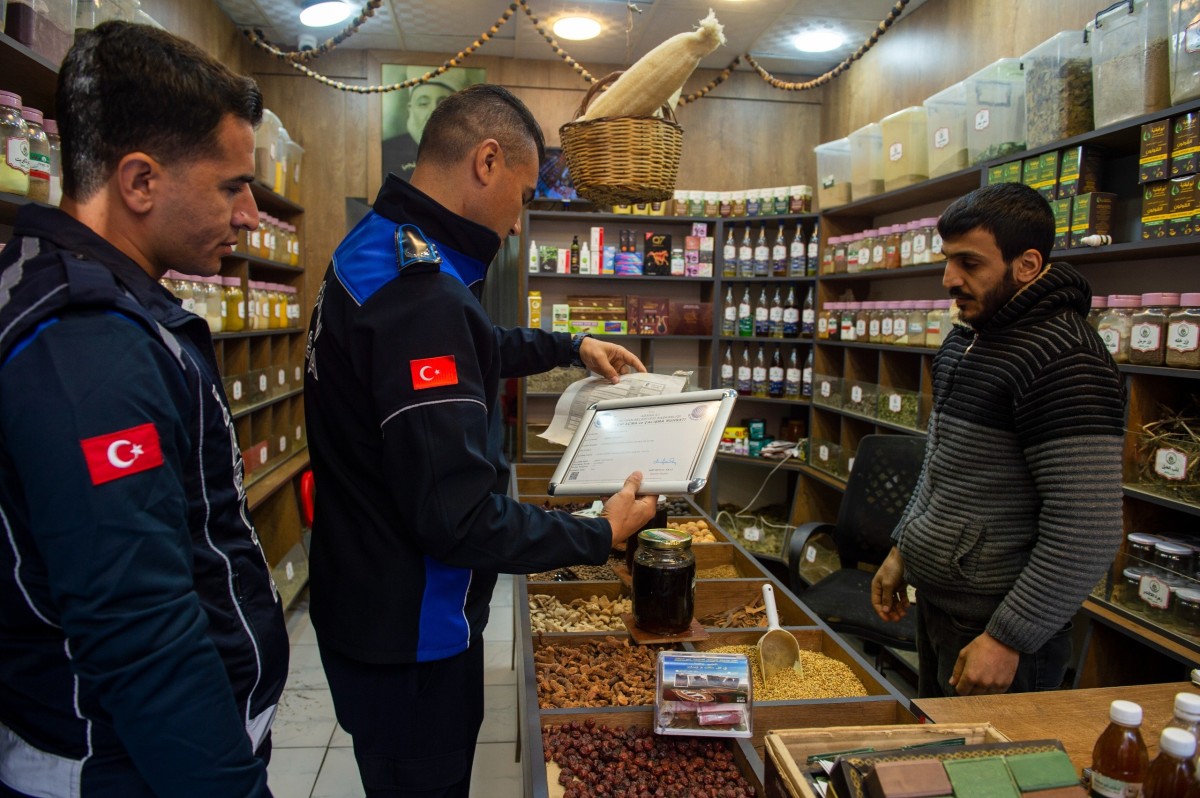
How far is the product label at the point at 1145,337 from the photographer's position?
93.3 inches

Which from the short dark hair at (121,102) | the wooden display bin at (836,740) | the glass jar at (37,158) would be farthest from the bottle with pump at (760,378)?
the short dark hair at (121,102)

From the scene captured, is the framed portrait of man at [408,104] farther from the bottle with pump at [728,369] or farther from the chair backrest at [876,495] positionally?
the chair backrest at [876,495]

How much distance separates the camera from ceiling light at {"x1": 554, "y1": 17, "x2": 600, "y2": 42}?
4691 millimetres

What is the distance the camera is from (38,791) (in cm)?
92

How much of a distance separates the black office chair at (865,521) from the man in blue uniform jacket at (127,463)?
2.51 meters

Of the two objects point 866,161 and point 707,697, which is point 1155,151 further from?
point 707,697

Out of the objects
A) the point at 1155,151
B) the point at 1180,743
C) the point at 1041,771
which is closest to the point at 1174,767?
the point at 1180,743

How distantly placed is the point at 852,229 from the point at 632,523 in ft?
13.0

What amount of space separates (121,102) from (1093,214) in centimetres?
293

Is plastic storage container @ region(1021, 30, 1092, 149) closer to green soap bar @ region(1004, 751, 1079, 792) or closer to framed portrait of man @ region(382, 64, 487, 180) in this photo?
green soap bar @ region(1004, 751, 1079, 792)

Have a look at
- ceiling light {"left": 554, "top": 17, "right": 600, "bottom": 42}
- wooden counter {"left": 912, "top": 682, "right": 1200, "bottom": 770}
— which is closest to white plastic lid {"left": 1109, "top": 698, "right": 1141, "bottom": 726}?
wooden counter {"left": 912, "top": 682, "right": 1200, "bottom": 770}

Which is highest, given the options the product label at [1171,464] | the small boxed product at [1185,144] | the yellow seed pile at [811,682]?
the small boxed product at [1185,144]

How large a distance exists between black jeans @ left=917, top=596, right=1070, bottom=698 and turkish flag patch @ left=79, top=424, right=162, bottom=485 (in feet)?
5.64

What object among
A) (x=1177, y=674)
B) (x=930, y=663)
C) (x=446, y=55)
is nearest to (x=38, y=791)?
(x=930, y=663)
